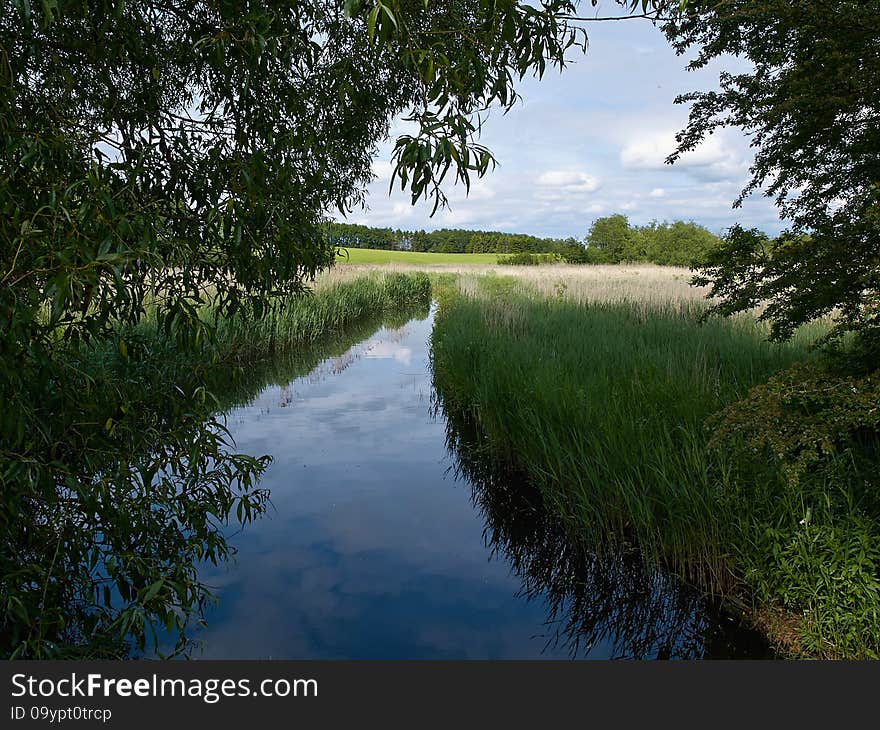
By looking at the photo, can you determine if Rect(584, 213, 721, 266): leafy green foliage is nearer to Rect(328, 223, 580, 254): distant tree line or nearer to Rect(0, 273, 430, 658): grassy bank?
Rect(328, 223, 580, 254): distant tree line

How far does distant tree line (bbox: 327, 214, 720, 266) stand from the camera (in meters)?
61.6

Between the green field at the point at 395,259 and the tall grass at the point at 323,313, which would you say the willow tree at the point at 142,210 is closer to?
the tall grass at the point at 323,313

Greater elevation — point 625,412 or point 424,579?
point 625,412

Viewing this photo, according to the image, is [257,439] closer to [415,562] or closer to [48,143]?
[415,562]

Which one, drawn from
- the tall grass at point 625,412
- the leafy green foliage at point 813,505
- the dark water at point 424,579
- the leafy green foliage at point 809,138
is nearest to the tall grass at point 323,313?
the dark water at point 424,579

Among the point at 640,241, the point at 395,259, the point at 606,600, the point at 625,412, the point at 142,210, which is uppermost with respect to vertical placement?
the point at 640,241

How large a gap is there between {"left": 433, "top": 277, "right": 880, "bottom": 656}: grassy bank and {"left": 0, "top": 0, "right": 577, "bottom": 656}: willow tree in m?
2.77

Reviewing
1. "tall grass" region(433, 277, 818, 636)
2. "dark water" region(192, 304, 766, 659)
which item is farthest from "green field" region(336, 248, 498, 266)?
"dark water" region(192, 304, 766, 659)

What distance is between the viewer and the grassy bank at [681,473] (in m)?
3.47

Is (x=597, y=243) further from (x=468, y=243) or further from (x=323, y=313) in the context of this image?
(x=323, y=313)

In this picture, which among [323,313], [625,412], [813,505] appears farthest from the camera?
[323,313]

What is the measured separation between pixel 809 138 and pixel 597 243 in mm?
71691

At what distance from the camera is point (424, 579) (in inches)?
193

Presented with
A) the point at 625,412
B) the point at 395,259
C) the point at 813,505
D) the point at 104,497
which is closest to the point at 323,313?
the point at 625,412
